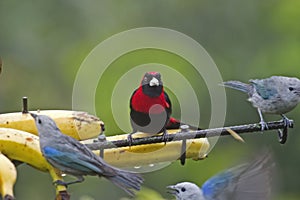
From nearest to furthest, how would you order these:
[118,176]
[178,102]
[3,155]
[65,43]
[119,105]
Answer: [118,176] < [3,155] < [119,105] < [178,102] < [65,43]

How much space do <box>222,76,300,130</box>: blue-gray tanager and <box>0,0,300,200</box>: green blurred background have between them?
374cm

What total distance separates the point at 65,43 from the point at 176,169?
2.05m

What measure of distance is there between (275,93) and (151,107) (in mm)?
566

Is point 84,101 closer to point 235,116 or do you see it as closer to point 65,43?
point 235,116

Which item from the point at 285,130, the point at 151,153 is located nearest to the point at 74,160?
the point at 151,153

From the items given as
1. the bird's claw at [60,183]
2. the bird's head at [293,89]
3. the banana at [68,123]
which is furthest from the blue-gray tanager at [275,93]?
the bird's claw at [60,183]

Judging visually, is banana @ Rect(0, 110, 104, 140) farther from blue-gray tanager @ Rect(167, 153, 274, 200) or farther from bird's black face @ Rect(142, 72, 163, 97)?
bird's black face @ Rect(142, 72, 163, 97)

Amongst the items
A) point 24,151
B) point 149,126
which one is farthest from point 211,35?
point 24,151

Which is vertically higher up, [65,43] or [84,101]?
[65,43]

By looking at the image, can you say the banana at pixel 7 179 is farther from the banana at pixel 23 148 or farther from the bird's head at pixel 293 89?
the bird's head at pixel 293 89

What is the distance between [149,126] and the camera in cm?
345

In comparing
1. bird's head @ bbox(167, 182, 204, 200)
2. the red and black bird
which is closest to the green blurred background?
the red and black bird

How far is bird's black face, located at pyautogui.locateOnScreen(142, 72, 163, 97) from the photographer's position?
3535 mm

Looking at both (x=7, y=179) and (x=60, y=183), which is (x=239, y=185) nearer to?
(x=60, y=183)
